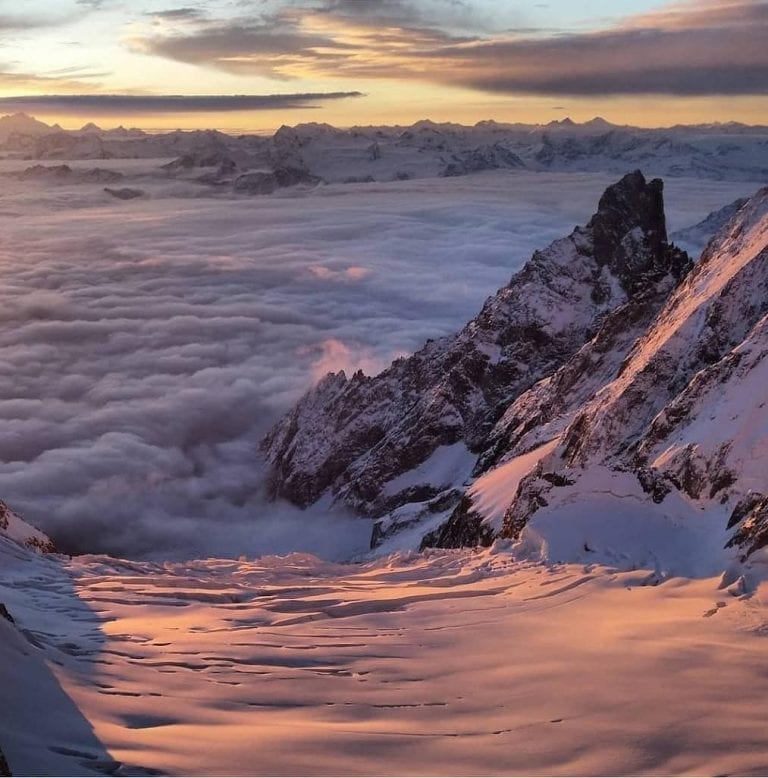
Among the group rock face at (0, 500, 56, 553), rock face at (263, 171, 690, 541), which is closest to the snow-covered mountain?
rock face at (263, 171, 690, 541)

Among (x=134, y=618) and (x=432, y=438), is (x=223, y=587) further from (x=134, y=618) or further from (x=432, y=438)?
(x=432, y=438)

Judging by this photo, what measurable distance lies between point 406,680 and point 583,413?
82.6ft

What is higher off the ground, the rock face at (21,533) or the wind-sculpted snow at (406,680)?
the wind-sculpted snow at (406,680)

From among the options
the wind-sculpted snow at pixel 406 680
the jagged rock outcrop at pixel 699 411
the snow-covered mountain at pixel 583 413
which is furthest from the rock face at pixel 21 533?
the jagged rock outcrop at pixel 699 411

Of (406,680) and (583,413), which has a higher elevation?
(406,680)

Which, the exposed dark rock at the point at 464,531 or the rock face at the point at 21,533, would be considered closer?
the rock face at the point at 21,533

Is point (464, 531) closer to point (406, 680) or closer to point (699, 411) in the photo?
point (699, 411)

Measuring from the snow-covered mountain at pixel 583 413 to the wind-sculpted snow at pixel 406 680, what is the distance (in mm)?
3379

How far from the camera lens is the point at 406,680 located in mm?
11453

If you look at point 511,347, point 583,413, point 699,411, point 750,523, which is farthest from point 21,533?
point 511,347

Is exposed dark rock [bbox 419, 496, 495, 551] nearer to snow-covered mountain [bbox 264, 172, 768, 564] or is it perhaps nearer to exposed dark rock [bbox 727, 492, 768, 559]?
snow-covered mountain [bbox 264, 172, 768, 564]

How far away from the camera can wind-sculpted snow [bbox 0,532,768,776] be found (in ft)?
28.0

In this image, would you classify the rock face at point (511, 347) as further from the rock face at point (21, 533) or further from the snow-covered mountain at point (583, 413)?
the rock face at point (21, 533)

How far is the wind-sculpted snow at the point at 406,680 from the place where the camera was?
28.0 ft
